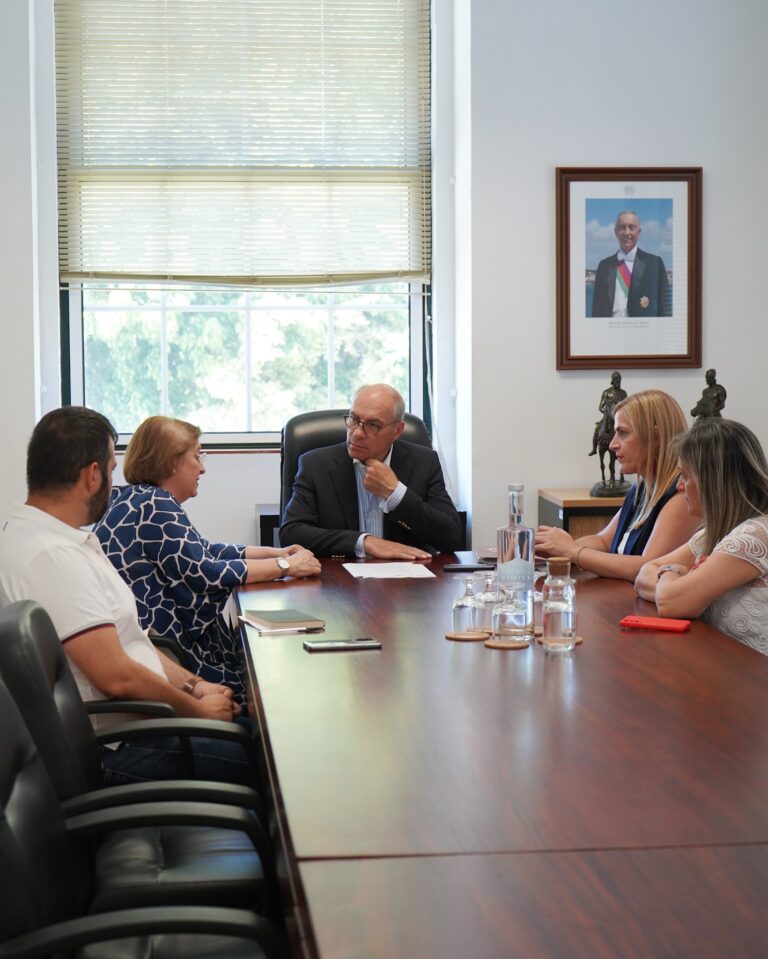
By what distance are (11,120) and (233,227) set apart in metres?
1.06

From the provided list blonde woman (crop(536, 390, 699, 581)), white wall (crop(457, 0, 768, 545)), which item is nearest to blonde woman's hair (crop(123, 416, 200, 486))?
blonde woman (crop(536, 390, 699, 581))

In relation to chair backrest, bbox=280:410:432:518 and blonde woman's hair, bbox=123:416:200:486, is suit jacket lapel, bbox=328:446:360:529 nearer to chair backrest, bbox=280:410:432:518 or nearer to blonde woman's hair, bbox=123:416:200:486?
chair backrest, bbox=280:410:432:518

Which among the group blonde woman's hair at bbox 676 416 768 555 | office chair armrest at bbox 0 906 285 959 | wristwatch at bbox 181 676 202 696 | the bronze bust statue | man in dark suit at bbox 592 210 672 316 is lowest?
wristwatch at bbox 181 676 202 696

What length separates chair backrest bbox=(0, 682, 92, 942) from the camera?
4.43 feet

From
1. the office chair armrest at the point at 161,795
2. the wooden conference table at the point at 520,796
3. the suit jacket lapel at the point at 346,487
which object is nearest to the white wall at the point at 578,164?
the suit jacket lapel at the point at 346,487

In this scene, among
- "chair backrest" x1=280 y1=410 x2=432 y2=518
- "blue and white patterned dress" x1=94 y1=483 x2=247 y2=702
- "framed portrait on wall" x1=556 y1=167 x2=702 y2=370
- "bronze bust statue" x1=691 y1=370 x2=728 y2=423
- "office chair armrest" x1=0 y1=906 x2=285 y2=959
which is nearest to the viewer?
"office chair armrest" x1=0 y1=906 x2=285 y2=959

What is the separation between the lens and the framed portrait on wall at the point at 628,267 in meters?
5.09

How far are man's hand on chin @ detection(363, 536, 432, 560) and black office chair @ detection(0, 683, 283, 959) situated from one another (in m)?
1.94

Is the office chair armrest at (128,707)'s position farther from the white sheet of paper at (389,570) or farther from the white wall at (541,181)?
the white wall at (541,181)

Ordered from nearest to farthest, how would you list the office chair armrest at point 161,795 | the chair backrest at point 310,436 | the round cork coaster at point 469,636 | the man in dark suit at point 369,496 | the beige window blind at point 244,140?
the office chair armrest at point 161,795 < the round cork coaster at point 469,636 < the man in dark suit at point 369,496 < the chair backrest at point 310,436 < the beige window blind at point 244,140

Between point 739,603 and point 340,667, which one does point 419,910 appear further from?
point 739,603

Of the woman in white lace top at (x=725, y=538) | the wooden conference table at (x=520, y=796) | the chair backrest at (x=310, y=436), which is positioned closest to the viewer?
the wooden conference table at (x=520, y=796)

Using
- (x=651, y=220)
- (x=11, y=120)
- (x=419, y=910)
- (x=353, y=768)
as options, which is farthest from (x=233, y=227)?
(x=419, y=910)

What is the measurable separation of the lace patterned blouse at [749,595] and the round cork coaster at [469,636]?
57 cm
